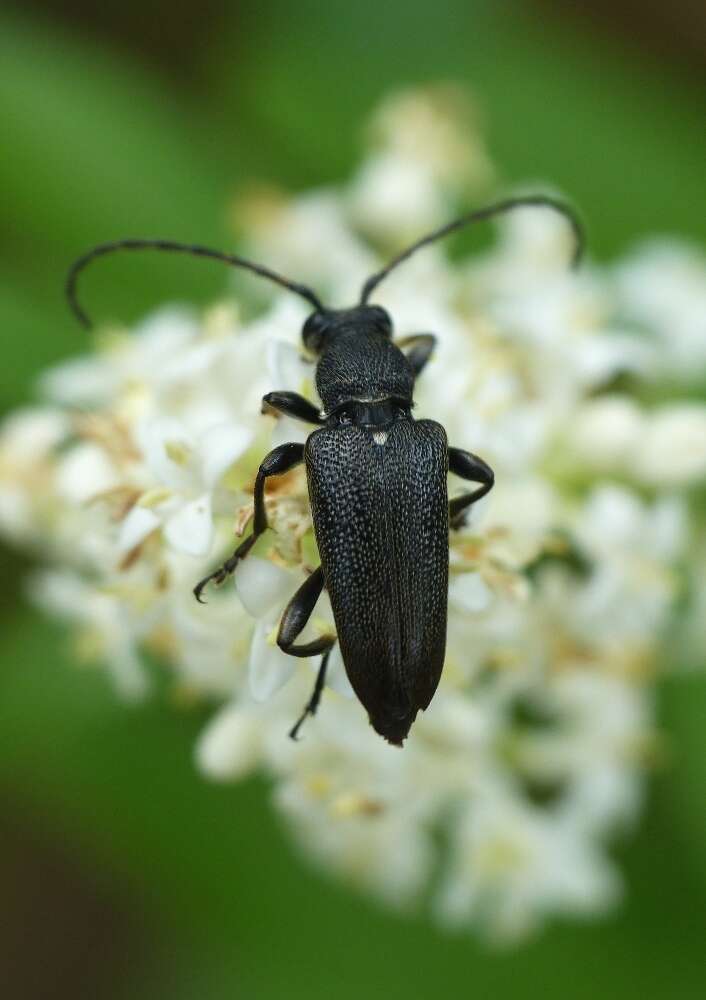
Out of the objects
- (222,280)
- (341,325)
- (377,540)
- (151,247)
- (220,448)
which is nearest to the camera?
(377,540)

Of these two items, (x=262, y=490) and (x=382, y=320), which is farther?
(x=382, y=320)

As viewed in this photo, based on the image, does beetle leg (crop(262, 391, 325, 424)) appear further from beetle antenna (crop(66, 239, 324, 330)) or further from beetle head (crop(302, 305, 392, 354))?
beetle antenna (crop(66, 239, 324, 330))

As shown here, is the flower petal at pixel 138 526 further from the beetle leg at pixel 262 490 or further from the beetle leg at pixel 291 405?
the beetle leg at pixel 291 405

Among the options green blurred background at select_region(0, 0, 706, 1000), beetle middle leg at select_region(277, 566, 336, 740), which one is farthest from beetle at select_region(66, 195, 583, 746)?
green blurred background at select_region(0, 0, 706, 1000)

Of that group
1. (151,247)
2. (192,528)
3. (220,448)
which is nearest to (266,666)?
(192,528)

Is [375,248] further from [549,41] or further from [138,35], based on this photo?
[138,35]

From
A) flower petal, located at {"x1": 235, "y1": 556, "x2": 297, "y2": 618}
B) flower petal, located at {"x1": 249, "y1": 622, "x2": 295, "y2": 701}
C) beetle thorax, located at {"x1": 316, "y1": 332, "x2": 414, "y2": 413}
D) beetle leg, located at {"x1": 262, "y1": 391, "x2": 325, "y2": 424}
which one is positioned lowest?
flower petal, located at {"x1": 249, "y1": 622, "x2": 295, "y2": 701}

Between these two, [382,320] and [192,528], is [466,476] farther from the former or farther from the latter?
[192,528]

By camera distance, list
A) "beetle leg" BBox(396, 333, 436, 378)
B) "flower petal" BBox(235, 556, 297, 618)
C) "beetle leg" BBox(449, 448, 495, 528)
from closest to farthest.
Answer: "flower petal" BBox(235, 556, 297, 618)
"beetle leg" BBox(449, 448, 495, 528)
"beetle leg" BBox(396, 333, 436, 378)
